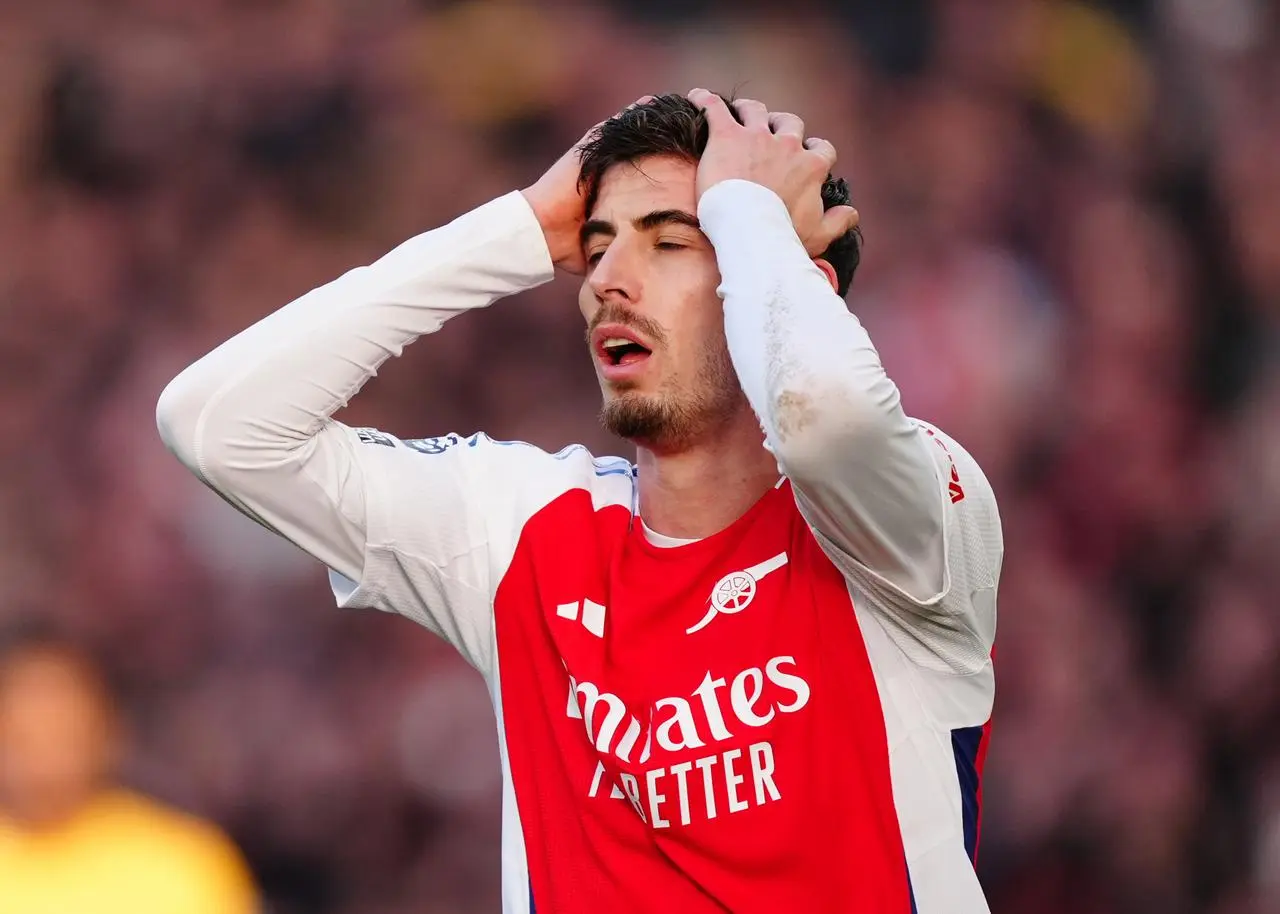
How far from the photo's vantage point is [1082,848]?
11.8 ft

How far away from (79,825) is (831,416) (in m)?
2.40

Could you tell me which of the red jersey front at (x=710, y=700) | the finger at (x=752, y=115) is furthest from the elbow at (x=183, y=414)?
the finger at (x=752, y=115)

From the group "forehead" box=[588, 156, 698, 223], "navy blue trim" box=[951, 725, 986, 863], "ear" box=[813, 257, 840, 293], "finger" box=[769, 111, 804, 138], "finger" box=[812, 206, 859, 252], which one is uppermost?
"finger" box=[769, 111, 804, 138]

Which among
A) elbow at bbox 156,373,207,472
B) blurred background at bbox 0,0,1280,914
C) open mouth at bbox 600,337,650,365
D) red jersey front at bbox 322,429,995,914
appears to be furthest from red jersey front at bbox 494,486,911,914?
blurred background at bbox 0,0,1280,914

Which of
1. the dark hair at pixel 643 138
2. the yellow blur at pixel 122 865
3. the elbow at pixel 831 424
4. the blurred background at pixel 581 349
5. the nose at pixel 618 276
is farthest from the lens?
the blurred background at pixel 581 349

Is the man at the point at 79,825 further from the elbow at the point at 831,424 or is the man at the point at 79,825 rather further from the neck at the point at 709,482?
the elbow at the point at 831,424

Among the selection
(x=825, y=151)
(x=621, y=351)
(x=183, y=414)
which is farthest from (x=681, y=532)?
(x=183, y=414)

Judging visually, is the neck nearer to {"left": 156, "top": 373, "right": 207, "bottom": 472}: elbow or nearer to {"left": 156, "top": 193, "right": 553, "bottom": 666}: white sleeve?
{"left": 156, "top": 193, "right": 553, "bottom": 666}: white sleeve

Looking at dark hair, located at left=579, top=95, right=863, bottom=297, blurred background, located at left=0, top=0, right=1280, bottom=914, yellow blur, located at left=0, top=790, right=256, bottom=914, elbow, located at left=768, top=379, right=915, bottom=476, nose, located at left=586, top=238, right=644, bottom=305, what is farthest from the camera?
blurred background, located at left=0, top=0, right=1280, bottom=914

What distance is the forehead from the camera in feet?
7.25

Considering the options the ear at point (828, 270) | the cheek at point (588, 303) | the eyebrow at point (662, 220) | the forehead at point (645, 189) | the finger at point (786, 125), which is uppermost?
the finger at point (786, 125)

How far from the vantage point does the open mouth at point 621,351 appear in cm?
219

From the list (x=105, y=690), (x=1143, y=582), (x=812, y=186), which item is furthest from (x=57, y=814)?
(x=1143, y=582)

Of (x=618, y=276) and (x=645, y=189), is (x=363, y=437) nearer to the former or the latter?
(x=618, y=276)
